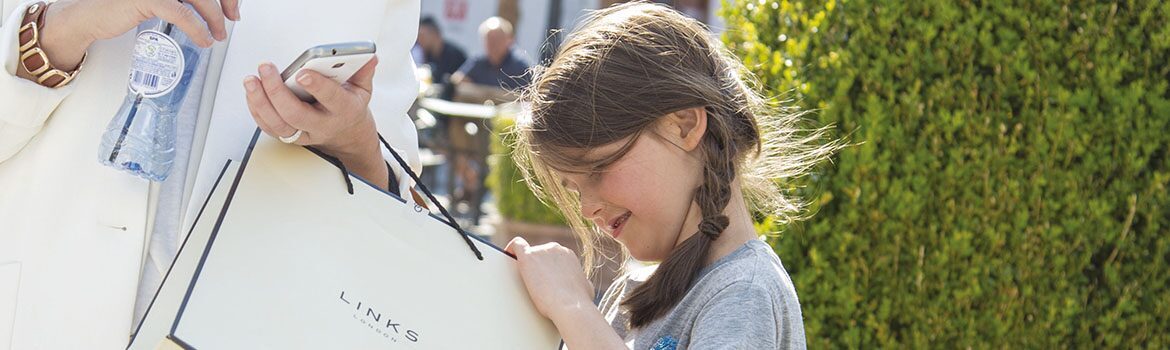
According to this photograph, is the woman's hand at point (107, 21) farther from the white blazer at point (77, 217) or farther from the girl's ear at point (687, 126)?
the girl's ear at point (687, 126)

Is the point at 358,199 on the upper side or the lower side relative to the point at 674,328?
upper

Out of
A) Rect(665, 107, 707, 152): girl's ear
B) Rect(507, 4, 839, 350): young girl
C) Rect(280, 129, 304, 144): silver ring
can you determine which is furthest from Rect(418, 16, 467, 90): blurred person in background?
Rect(280, 129, 304, 144): silver ring

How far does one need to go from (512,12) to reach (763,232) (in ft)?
30.2

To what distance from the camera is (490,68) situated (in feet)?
34.2

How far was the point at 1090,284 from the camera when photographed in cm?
283

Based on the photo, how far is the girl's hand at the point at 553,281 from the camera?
1.61 metres

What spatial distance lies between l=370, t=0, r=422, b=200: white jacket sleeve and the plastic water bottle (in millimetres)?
283

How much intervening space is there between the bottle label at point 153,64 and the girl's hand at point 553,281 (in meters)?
0.47

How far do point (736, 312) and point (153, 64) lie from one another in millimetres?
756

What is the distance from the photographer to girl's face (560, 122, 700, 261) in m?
1.81

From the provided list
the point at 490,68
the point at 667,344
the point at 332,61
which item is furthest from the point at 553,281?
the point at 490,68

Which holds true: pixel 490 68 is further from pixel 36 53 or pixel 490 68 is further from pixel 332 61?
pixel 332 61

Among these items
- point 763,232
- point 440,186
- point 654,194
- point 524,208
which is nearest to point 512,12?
point 440,186

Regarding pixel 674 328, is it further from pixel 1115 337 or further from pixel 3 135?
pixel 1115 337
